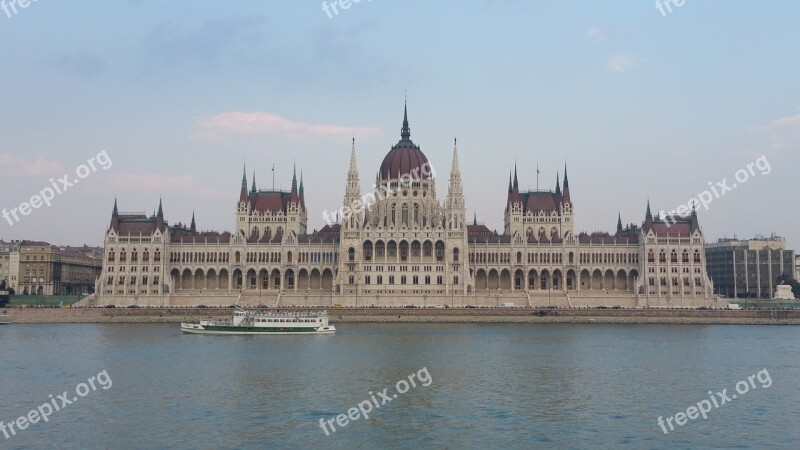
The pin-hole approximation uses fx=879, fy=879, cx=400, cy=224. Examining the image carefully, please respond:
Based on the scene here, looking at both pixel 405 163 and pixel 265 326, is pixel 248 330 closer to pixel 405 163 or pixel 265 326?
pixel 265 326

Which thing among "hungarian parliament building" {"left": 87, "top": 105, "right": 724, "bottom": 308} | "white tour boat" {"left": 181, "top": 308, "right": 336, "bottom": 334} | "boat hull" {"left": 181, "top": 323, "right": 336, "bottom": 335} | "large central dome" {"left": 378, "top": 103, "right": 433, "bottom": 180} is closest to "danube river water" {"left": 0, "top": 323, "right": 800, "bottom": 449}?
"boat hull" {"left": 181, "top": 323, "right": 336, "bottom": 335}

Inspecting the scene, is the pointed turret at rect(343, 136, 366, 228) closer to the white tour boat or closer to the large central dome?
the large central dome

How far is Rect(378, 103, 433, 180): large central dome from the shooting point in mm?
141625

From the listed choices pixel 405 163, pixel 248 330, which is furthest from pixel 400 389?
pixel 405 163

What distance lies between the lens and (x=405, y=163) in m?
143

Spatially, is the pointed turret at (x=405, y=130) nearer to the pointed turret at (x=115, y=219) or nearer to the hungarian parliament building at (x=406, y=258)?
the hungarian parliament building at (x=406, y=258)

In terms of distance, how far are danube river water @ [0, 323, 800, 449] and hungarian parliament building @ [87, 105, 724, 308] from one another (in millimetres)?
42772

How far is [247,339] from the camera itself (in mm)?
88062

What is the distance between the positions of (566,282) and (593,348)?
197ft

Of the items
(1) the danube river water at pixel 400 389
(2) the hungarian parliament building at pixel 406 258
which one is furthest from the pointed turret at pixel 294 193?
(1) the danube river water at pixel 400 389

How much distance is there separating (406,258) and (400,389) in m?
80.5

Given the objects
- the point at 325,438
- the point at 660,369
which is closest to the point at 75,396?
the point at 325,438

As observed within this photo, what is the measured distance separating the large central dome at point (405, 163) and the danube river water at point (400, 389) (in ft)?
187

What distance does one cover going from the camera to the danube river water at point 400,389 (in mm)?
39344
